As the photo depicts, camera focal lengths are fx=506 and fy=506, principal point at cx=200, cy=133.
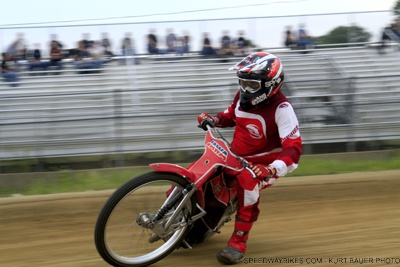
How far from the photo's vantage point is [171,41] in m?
11.6

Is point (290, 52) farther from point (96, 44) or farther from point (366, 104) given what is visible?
point (96, 44)

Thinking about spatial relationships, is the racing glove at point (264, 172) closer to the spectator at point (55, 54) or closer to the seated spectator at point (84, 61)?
the seated spectator at point (84, 61)

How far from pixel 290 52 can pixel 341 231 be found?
7.33 m

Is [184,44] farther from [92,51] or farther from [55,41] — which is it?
[55,41]

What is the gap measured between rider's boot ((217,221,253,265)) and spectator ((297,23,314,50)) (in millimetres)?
8471

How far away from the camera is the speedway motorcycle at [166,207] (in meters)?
3.88

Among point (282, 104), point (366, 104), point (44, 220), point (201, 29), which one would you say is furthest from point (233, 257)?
point (201, 29)

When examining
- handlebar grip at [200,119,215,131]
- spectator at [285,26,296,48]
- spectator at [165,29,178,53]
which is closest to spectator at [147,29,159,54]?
spectator at [165,29,178,53]

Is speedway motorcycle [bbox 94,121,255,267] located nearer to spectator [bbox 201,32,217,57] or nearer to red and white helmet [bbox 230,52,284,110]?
red and white helmet [bbox 230,52,284,110]

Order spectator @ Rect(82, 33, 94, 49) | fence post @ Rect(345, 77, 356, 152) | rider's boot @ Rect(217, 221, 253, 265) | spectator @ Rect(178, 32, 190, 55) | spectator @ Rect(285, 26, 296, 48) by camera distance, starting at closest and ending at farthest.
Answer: rider's boot @ Rect(217, 221, 253, 265) → fence post @ Rect(345, 77, 356, 152) → spectator @ Rect(82, 33, 94, 49) → spectator @ Rect(178, 32, 190, 55) → spectator @ Rect(285, 26, 296, 48)

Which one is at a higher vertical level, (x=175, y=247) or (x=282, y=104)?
(x=282, y=104)

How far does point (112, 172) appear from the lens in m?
7.91

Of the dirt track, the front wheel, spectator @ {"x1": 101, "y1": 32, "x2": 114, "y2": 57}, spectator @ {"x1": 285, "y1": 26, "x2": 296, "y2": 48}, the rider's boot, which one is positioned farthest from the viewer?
spectator @ {"x1": 285, "y1": 26, "x2": 296, "y2": 48}

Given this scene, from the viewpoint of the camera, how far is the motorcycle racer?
4.05 m
